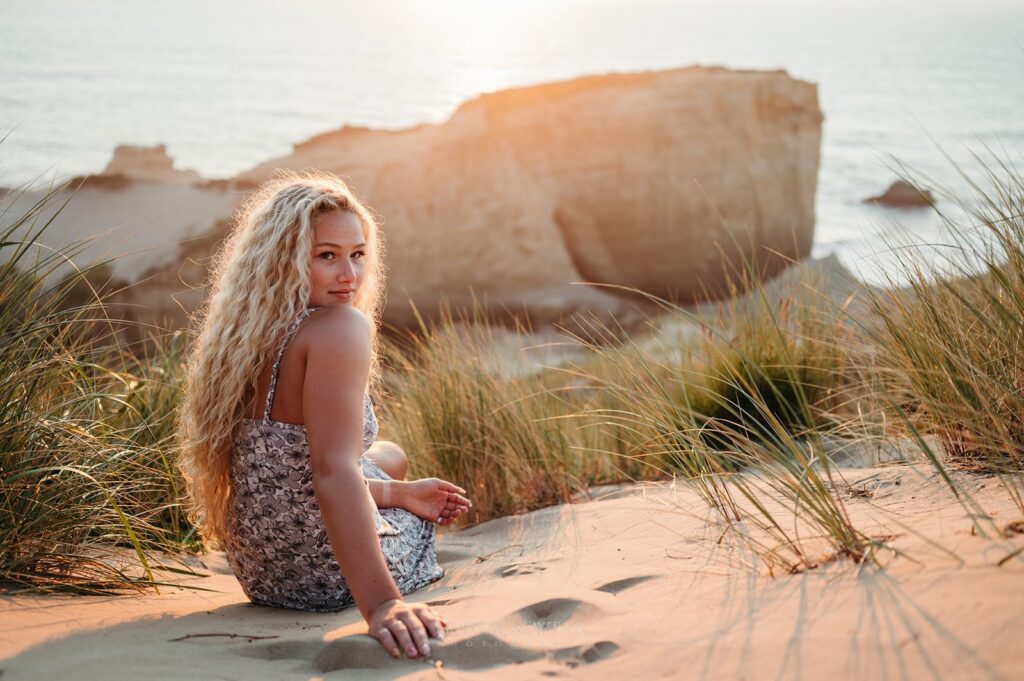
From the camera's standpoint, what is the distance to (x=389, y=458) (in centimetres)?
317

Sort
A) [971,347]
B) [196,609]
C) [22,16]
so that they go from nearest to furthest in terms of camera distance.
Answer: [196,609] < [971,347] < [22,16]

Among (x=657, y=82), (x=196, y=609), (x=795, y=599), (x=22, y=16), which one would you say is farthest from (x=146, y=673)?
(x=22, y=16)

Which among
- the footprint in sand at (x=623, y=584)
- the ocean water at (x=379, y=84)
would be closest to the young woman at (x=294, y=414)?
the footprint in sand at (x=623, y=584)

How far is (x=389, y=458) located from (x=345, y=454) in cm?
103

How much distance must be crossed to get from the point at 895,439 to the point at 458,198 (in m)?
8.47

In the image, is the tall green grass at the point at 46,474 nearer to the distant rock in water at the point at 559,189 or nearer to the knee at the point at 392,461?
the knee at the point at 392,461

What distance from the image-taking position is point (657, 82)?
492 inches

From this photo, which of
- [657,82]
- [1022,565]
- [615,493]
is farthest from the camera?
[657,82]

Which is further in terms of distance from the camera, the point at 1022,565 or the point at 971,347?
the point at 971,347

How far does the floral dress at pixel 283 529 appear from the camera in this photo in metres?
2.36

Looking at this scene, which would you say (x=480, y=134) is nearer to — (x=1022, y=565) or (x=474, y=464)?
(x=474, y=464)

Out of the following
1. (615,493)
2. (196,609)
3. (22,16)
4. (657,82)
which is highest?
(22,16)

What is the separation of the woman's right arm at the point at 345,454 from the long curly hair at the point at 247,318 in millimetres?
150

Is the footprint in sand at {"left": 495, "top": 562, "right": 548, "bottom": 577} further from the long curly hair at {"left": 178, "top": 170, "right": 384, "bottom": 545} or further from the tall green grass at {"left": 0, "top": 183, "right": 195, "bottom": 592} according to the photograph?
the tall green grass at {"left": 0, "top": 183, "right": 195, "bottom": 592}
